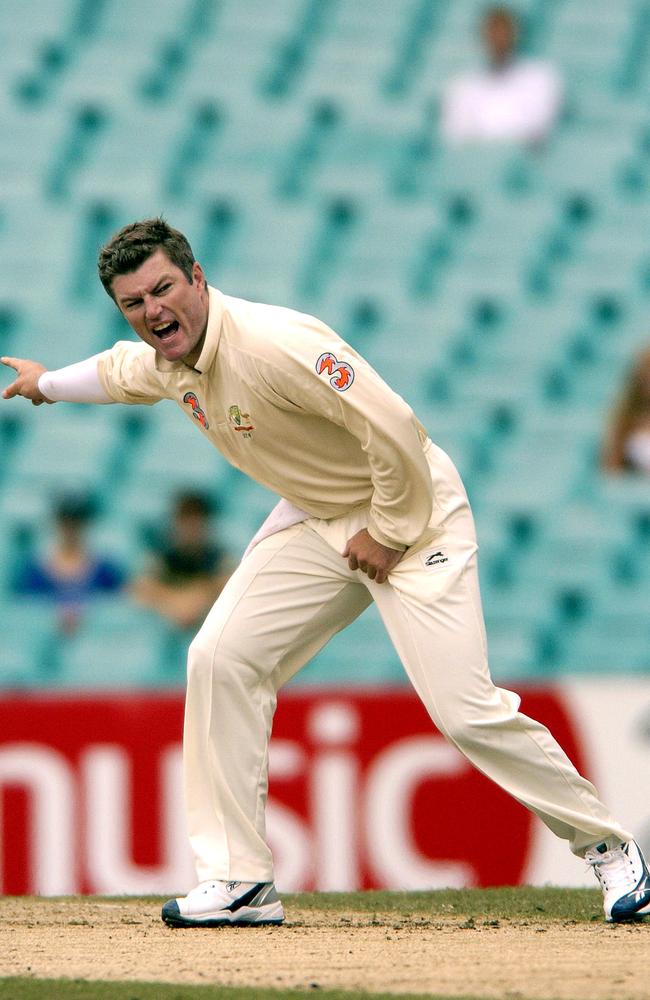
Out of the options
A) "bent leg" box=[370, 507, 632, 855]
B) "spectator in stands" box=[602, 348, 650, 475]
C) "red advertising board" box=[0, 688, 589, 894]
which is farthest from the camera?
"spectator in stands" box=[602, 348, 650, 475]

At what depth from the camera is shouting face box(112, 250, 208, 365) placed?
11.8 feet

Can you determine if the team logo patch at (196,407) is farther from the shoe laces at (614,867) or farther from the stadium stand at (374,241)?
the stadium stand at (374,241)

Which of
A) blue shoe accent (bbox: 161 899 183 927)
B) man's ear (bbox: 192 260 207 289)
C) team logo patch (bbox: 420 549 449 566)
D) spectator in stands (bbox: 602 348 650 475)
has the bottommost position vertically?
blue shoe accent (bbox: 161 899 183 927)

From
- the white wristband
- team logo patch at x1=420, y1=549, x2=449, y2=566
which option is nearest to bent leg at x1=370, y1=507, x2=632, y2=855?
team logo patch at x1=420, y1=549, x2=449, y2=566

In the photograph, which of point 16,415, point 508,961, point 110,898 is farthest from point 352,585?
point 16,415

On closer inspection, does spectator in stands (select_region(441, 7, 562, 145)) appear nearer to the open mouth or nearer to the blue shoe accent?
the open mouth

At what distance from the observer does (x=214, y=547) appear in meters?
6.95

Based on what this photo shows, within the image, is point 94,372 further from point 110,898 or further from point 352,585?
point 110,898

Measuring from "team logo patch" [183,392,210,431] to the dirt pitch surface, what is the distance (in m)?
1.11

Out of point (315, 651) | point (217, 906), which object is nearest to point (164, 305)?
point (315, 651)

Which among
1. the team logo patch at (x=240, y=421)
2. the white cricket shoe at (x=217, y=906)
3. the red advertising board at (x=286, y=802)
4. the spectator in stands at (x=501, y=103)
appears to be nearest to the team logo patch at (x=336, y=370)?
the team logo patch at (x=240, y=421)

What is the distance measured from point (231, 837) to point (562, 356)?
192 inches

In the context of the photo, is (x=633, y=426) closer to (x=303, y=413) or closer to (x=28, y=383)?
(x=28, y=383)

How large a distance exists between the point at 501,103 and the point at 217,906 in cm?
565
